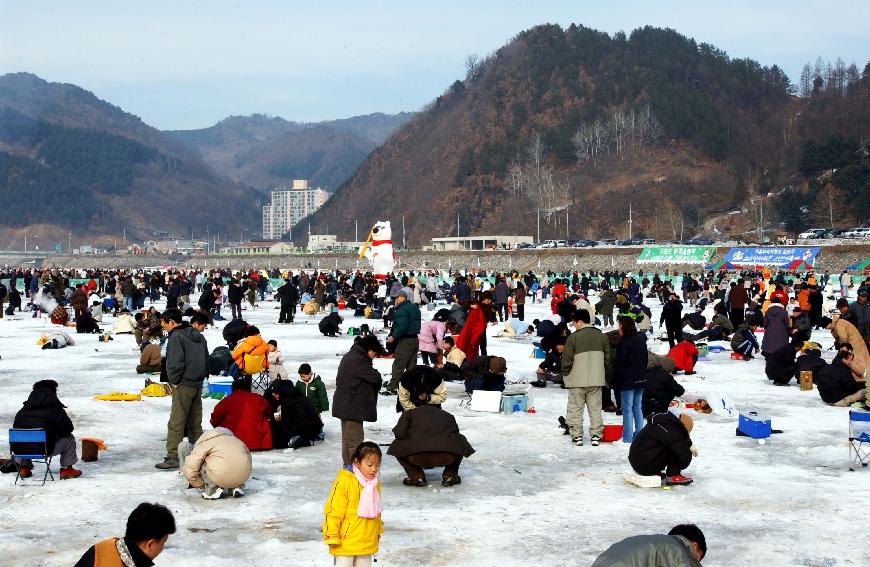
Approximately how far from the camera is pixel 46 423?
9.66m

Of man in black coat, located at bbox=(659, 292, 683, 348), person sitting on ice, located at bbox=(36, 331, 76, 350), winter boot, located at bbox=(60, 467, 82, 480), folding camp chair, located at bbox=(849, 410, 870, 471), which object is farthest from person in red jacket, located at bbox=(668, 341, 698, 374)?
person sitting on ice, located at bbox=(36, 331, 76, 350)

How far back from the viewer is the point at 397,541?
7.92 m

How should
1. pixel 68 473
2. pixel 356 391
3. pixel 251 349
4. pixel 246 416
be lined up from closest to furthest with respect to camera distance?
pixel 68 473, pixel 356 391, pixel 246 416, pixel 251 349

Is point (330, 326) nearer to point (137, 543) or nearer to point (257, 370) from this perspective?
point (257, 370)

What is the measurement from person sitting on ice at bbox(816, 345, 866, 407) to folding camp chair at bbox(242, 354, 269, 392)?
320 inches

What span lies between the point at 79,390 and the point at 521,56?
7436 inches

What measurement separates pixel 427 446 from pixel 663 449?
2.31 m

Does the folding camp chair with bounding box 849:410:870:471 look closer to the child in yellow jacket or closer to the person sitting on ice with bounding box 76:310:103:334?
the child in yellow jacket

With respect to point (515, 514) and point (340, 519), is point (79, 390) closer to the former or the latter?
point (515, 514)

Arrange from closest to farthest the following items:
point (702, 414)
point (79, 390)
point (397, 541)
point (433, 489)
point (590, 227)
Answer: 1. point (397, 541)
2. point (433, 489)
3. point (702, 414)
4. point (79, 390)
5. point (590, 227)

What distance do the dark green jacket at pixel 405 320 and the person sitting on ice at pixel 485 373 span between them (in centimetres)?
119

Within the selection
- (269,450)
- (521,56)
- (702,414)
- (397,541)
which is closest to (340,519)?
(397,541)

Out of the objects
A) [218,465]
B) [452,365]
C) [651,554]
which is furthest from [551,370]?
[651,554]

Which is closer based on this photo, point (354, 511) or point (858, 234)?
point (354, 511)
